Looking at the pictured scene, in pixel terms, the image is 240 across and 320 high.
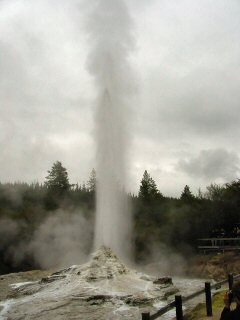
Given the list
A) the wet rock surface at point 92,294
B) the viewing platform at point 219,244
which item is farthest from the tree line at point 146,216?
the wet rock surface at point 92,294

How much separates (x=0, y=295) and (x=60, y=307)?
4698mm

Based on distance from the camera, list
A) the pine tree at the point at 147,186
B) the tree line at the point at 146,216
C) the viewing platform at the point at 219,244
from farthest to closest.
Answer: the pine tree at the point at 147,186 < the tree line at the point at 146,216 < the viewing platform at the point at 219,244

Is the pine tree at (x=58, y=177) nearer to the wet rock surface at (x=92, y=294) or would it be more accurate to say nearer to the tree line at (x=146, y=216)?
the tree line at (x=146, y=216)

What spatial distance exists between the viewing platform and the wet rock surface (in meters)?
9.56

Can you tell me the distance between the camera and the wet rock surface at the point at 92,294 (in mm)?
12594

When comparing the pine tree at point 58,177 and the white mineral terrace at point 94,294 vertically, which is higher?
the pine tree at point 58,177

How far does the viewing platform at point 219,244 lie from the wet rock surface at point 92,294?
956cm

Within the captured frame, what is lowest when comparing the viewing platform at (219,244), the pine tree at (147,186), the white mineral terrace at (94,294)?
the white mineral terrace at (94,294)

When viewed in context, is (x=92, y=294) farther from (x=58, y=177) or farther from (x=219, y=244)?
(x=58, y=177)

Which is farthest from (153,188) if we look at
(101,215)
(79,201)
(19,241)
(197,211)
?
(101,215)

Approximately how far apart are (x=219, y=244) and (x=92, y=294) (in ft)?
55.4

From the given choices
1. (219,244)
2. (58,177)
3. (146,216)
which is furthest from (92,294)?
(58,177)

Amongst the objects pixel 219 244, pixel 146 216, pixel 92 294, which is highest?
pixel 146 216

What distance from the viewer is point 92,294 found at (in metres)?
14.4
